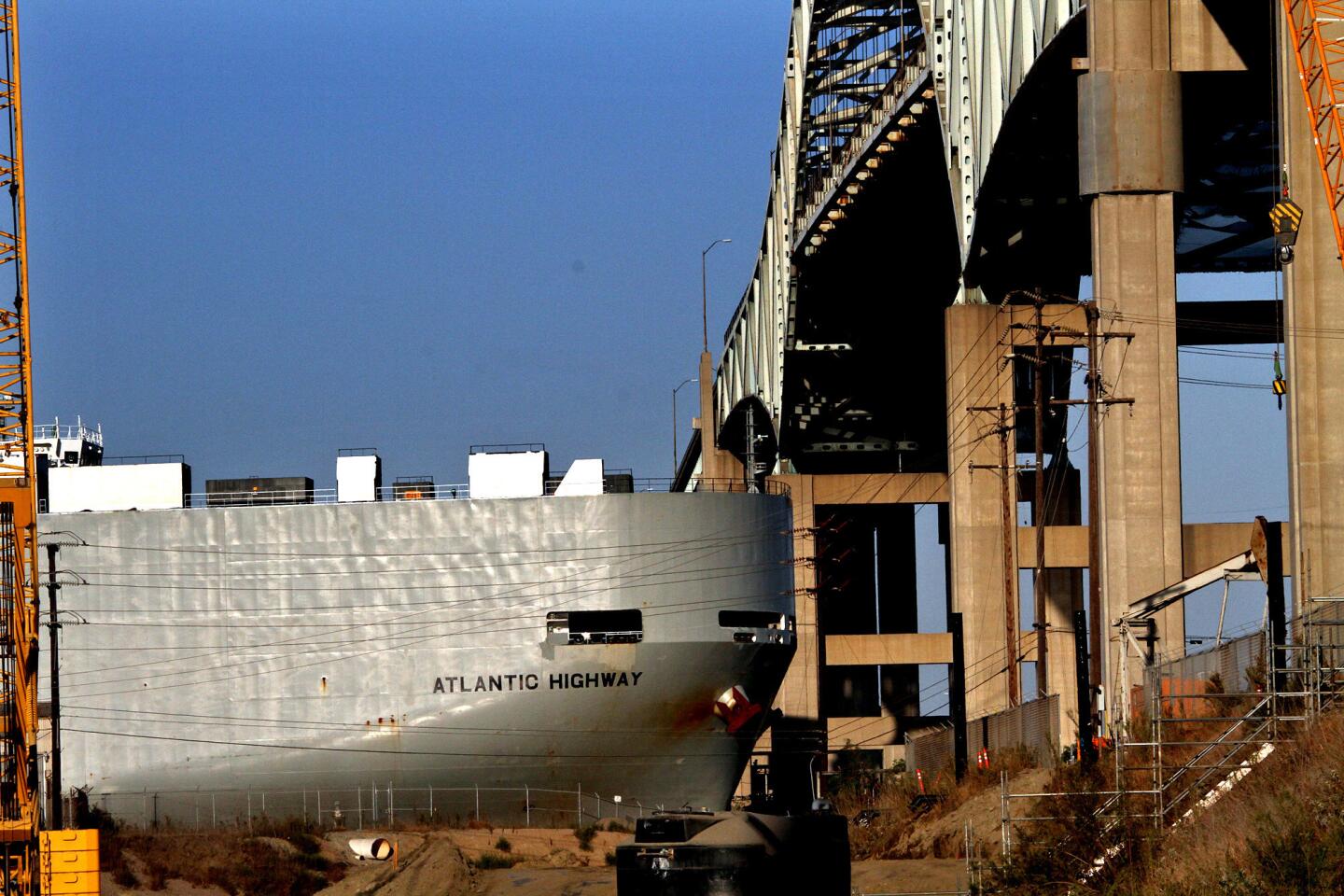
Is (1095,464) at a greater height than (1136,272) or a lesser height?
lesser

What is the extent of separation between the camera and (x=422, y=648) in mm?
54031

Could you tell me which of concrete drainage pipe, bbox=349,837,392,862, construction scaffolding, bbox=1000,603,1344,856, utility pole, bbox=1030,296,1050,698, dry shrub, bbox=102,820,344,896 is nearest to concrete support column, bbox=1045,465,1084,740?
utility pole, bbox=1030,296,1050,698

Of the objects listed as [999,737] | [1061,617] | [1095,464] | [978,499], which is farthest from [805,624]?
[1095,464]

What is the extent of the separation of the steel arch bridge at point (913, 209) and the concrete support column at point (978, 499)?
2.30 meters

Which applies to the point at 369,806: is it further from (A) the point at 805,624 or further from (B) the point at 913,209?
(B) the point at 913,209

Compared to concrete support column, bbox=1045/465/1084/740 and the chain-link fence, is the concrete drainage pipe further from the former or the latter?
concrete support column, bbox=1045/465/1084/740

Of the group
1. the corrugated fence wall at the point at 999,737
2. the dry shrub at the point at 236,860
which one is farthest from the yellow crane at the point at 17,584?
the corrugated fence wall at the point at 999,737

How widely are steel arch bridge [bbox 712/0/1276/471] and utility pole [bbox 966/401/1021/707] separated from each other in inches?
218

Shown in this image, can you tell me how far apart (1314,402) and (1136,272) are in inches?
268

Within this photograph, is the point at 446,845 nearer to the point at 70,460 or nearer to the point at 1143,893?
the point at 1143,893

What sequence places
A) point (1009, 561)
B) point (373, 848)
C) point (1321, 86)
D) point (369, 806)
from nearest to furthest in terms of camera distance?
point (1321, 86), point (373, 848), point (1009, 561), point (369, 806)

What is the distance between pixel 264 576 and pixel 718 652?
1348 cm

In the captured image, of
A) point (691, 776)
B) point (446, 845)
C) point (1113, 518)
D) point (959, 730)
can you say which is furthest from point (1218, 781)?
point (691, 776)

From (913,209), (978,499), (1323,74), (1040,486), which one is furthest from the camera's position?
(913,209)
